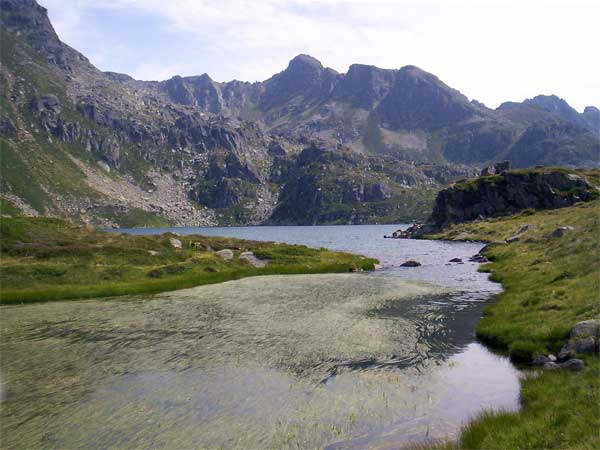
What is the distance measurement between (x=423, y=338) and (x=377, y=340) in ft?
12.2

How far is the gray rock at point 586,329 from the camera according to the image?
23.8 meters

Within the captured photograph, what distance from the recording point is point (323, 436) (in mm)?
18469

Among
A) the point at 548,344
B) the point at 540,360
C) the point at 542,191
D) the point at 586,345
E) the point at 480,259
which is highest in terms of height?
the point at 542,191

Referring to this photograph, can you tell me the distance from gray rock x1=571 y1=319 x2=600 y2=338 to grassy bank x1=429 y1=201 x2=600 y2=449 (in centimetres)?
103

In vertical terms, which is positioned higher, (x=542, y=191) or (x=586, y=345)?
(x=542, y=191)

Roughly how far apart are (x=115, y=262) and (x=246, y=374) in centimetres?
4961

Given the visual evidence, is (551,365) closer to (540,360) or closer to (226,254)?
(540,360)

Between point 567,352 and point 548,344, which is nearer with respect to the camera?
point 567,352

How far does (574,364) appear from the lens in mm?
21859

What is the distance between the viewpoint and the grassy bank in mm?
15603

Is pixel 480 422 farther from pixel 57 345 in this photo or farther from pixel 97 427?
pixel 57 345

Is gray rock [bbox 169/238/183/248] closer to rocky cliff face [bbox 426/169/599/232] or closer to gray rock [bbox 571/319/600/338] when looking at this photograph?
gray rock [bbox 571/319/600/338]

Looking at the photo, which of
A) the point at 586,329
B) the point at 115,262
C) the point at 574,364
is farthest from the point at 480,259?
the point at 574,364

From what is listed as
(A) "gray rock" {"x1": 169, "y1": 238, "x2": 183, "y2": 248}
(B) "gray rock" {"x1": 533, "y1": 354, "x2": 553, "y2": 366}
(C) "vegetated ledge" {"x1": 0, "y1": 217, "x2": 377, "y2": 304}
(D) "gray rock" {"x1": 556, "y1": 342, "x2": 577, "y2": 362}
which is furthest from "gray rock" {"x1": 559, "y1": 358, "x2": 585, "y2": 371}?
(A) "gray rock" {"x1": 169, "y1": 238, "x2": 183, "y2": 248}
